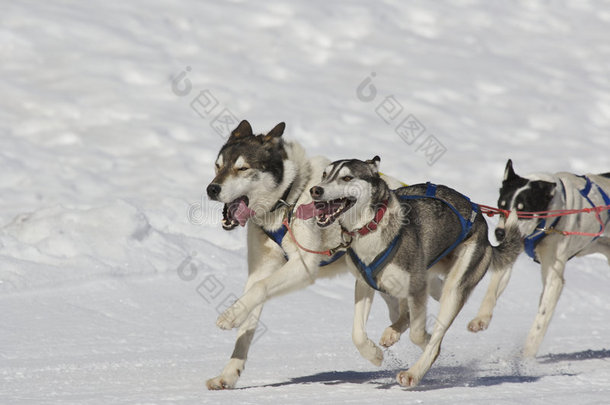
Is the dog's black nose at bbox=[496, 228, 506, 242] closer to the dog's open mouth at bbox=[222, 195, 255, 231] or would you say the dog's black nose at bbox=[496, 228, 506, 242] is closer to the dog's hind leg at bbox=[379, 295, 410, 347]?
the dog's hind leg at bbox=[379, 295, 410, 347]

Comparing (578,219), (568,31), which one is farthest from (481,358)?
(568,31)

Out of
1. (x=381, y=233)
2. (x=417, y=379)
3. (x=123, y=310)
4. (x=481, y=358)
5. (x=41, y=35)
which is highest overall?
(x=381, y=233)

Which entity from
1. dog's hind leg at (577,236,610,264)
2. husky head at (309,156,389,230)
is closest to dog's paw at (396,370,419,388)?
husky head at (309,156,389,230)

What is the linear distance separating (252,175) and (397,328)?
45.1 inches

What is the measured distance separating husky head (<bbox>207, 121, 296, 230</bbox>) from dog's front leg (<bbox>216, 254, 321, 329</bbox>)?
1.13 ft

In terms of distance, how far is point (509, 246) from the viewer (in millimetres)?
4988

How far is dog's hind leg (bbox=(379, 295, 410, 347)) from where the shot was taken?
181 inches

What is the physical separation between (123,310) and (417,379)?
9.11 ft

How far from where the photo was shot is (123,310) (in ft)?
20.6

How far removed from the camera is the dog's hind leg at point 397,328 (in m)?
4.59

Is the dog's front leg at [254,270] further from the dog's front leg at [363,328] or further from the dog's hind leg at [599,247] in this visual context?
the dog's hind leg at [599,247]

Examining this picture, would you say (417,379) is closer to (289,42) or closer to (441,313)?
(441,313)

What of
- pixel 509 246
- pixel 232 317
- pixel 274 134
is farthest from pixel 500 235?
pixel 232 317

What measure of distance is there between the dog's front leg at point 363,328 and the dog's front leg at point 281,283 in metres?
0.37
